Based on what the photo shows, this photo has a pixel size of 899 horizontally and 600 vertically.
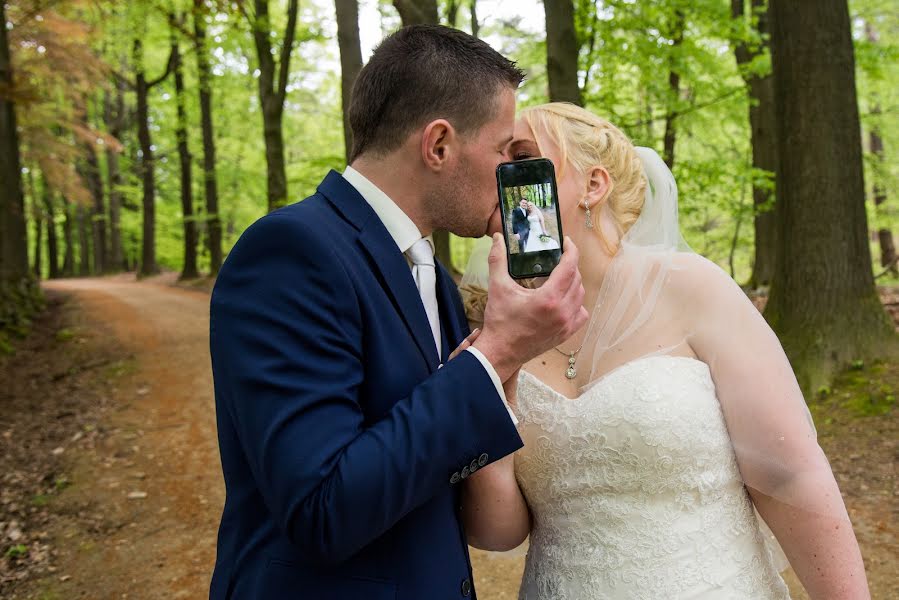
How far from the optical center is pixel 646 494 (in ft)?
7.86

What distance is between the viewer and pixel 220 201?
28.8 meters

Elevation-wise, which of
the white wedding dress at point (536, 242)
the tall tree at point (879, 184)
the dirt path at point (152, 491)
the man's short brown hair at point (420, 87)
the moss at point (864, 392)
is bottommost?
the dirt path at point (152, 491)

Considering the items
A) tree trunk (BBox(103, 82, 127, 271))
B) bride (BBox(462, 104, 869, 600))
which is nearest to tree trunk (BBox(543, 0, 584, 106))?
bride (BBox(462, 104, 869, 600))

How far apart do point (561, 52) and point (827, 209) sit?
345cm

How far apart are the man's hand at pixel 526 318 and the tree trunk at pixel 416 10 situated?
22.2 ft

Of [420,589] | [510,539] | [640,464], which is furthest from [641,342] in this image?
[420,589]

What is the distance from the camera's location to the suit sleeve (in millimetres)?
1456

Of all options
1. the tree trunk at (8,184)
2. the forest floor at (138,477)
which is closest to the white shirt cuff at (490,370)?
the forest floor at (138,477)

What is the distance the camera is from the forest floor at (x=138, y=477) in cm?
515

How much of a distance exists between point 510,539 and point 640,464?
0.51 m

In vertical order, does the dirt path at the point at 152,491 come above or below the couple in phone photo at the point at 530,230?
below

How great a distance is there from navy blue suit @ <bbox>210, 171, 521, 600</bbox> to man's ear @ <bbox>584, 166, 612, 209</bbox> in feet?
3.59

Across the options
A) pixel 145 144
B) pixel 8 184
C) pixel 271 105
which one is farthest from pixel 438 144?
pixel 145 144

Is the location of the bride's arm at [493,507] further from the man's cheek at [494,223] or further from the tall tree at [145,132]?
the tall tree at [145,132]
